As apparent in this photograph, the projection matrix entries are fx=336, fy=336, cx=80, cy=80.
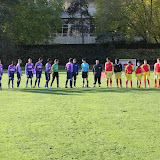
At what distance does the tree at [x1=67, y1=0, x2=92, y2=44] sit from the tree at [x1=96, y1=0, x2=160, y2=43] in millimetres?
2736

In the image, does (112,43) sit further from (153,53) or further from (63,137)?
(63,137)

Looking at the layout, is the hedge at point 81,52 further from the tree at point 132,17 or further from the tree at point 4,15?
the tree at point 132,17

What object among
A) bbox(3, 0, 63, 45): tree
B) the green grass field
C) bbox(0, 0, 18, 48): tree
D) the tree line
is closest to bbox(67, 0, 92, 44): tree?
the tree line

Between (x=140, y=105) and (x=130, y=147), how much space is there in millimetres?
5775

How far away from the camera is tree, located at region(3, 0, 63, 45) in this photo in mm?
52281

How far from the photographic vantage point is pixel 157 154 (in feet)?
20.2

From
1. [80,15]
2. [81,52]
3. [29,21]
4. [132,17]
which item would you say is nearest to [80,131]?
[29,21]

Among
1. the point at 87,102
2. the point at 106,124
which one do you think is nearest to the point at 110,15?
the point at 87,102

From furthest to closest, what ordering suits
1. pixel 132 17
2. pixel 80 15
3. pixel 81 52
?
pixel 80 15
pixel 81 52
pixel 132 17

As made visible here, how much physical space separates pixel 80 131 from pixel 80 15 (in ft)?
168

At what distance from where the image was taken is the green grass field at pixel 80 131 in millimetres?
6254

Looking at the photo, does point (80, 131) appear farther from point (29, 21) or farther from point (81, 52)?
point (81, 52)

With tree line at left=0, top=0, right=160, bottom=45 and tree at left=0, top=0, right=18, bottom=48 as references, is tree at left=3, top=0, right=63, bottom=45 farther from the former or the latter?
tree at left=0, top=0, right=18, bottom=48

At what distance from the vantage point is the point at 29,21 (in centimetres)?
5234
